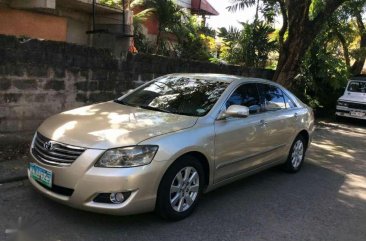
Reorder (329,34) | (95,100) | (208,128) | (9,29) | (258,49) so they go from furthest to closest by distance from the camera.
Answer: (329,34) → (258,49) → (9,29) → (95,100) → (208,128)

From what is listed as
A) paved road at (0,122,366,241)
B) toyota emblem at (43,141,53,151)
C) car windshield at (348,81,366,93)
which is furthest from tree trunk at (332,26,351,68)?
toyota emblem at (43,141,53,151)

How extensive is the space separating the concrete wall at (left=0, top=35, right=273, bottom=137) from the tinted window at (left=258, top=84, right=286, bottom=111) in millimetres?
3237

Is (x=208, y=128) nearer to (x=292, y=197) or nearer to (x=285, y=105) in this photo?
(x=292, y=197)

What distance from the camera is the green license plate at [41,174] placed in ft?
14.8

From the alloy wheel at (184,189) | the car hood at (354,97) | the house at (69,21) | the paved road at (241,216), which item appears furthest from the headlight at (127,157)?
the car hood at (354,97)

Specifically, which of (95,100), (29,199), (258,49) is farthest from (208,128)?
(258,49)

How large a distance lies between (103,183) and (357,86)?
45.3ft

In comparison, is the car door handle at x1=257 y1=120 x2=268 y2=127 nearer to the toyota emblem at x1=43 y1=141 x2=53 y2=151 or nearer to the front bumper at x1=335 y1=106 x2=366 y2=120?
the toyota emblem at x1=43 y1=141 x2=53 y2=151

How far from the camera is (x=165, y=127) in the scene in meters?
4.79

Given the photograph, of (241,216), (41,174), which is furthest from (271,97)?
(41,174)

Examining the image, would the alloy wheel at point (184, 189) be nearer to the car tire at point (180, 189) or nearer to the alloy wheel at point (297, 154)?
the car tire at point (180, 189)

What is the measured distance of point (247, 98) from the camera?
6125 mm

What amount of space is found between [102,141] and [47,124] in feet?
3.12

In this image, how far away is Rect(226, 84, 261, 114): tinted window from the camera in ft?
19.1
